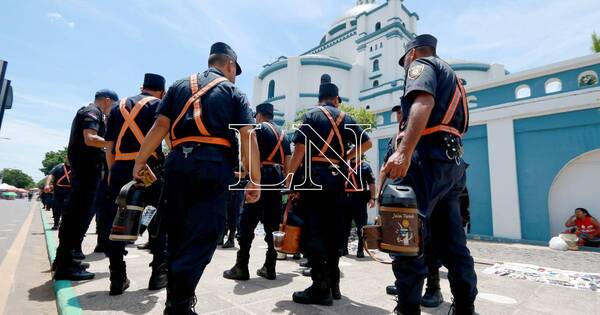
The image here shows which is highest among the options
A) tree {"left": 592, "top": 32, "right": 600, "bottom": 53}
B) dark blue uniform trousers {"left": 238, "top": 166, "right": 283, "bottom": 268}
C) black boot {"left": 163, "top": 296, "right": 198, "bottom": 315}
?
tree {"left": 592, "top": 32, "right": 600, "bottom": 53}

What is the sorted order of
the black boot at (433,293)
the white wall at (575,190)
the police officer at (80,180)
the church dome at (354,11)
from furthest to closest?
the church dome at (354,11) → the white wall at (575,190) → the police officer at (80,180) → the black boot at (433,293)

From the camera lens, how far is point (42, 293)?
3162 millimetres

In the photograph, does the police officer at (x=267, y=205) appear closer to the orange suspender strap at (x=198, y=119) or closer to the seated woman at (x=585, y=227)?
the orange suspender strap at (x=198, y=119)

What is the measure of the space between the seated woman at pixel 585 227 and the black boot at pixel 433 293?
8.96m

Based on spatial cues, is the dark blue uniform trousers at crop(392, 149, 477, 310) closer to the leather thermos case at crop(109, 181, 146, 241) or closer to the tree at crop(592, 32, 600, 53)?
the leather thermos case at crop(109, 181, 146, 241)

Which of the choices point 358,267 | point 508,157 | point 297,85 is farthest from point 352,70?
point 358,267

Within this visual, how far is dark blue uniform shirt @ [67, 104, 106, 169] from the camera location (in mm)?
3785

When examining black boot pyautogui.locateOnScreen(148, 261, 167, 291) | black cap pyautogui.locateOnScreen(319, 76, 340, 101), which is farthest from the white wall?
black boot pyautogui.locateOnScreen(148, 261, 167, 291)

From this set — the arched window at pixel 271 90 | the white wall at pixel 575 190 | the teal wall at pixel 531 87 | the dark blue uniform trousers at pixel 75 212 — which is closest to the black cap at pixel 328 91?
the dark blue uniform trousers at pixel 75 212

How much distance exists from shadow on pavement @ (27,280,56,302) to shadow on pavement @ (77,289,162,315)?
0.50 m

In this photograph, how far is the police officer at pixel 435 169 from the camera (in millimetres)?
1969

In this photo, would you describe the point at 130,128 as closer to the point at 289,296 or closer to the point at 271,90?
the point at 289,296

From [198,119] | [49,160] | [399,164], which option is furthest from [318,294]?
[49,160]

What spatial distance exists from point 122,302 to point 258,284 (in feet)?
4.52
